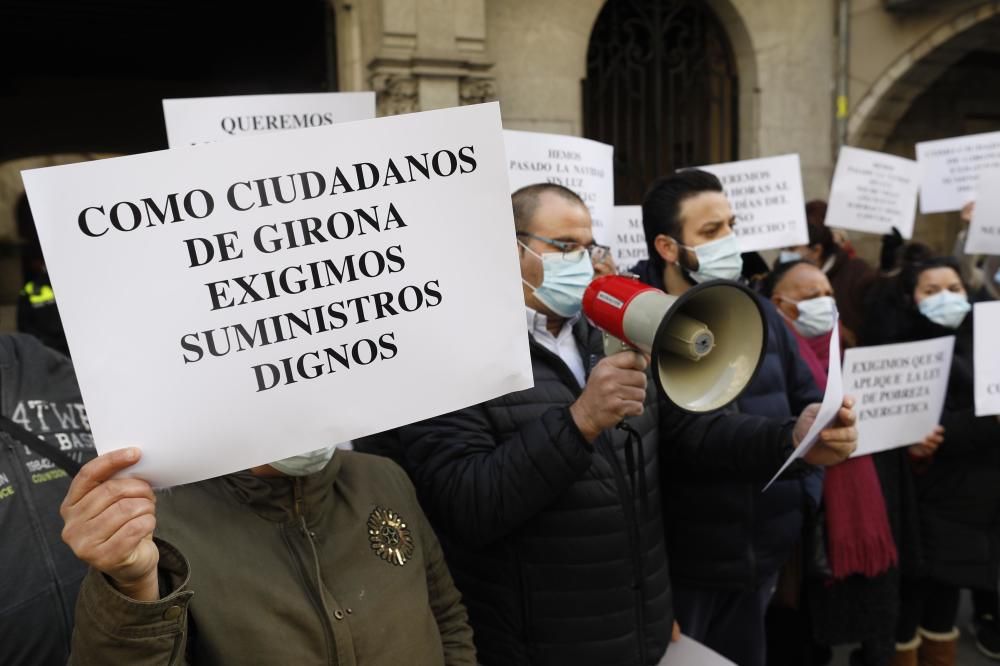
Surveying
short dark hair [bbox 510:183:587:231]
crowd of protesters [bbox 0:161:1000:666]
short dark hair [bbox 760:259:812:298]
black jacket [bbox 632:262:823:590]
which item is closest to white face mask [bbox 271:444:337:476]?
crowd of protesters [bbox 0:161:1000:666]

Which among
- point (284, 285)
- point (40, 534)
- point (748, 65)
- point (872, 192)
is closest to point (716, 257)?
point (284, 285)

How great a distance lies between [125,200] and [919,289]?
10.9 feet

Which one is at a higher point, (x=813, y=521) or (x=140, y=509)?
(x=140, y=509)

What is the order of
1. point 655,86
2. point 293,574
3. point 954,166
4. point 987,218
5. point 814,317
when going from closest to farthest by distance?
point 293,574, point 814,317, point 987,218, point 954,166, point 655,86

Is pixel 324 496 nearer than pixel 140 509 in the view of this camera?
No

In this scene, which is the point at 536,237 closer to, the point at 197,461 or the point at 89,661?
the point at 197,461

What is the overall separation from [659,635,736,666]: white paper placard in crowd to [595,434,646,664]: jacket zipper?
0.55 ft

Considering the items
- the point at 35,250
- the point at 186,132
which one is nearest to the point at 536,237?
the point at 186,132

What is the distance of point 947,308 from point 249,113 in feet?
9.83

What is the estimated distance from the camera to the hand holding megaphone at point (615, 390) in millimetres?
1607

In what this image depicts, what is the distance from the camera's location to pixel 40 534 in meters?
1.54

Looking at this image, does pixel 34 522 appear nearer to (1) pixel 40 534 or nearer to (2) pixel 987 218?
(1) pixel 40 534

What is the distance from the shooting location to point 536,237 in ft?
6.77

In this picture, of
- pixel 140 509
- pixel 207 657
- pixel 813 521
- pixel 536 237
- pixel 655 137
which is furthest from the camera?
pixel 655 137
